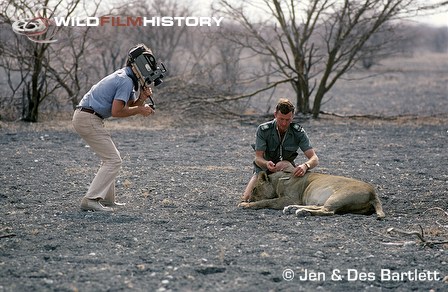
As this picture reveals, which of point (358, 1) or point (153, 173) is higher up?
point (358, 1)

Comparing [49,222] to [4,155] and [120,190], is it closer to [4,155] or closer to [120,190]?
[120,190]

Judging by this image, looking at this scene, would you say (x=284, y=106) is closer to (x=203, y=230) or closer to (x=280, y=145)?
(x=280, y=145)

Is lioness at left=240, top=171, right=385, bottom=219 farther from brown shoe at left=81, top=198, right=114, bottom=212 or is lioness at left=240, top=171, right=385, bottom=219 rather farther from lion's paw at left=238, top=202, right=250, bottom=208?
brown shoe at left=81, top=198, right=114, bottom=212

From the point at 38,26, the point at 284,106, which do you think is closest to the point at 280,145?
the point at 284,106

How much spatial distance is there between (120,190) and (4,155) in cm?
361

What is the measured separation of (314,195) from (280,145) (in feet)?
2.34

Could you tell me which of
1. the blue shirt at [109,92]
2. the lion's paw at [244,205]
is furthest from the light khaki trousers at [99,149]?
the lion's paw at [244,205]

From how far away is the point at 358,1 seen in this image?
1736 cm

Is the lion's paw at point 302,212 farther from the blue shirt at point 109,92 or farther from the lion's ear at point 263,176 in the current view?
the blue shirt at point 109,92

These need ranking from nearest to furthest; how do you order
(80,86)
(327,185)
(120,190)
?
1. (327,185)
2. (120,190)
3. (80,86)

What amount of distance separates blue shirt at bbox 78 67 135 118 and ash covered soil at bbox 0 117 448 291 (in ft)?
3.63

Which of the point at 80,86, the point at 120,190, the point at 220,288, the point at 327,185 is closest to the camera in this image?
the point at 220,288

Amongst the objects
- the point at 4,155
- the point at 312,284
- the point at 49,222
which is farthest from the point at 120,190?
the point at 312,284

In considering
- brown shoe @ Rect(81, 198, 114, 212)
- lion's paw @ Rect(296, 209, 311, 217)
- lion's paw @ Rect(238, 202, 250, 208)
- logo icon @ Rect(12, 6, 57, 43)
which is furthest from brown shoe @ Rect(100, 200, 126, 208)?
logo icon @ Rect(12, 6, 57, 43)
